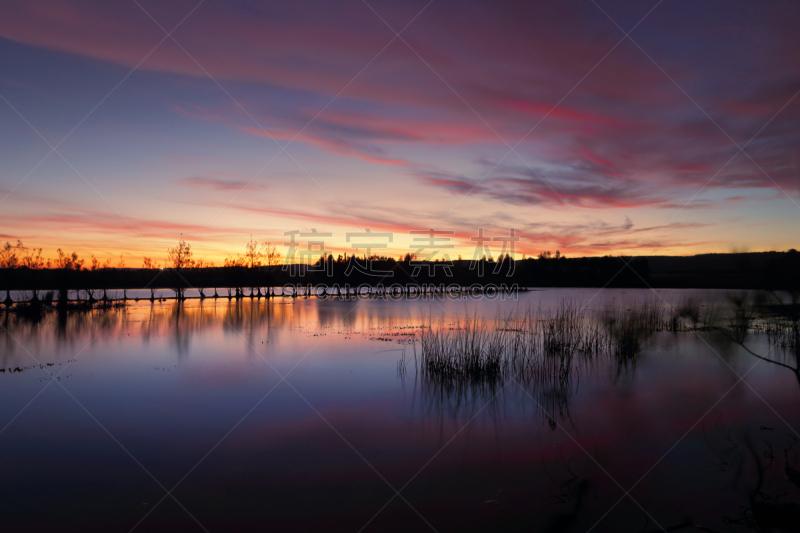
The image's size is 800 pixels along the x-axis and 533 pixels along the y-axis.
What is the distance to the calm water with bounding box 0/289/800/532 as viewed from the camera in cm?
397

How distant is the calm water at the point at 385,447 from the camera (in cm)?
397

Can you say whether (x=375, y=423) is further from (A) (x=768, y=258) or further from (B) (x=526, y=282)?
(B) (x=526, y=282)

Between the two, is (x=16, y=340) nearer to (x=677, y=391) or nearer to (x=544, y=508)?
(x=544, y=508)

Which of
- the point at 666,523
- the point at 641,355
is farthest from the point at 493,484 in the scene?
the point at 641,355

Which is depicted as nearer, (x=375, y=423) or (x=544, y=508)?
(x=544, y=508)

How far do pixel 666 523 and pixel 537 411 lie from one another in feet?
10.5

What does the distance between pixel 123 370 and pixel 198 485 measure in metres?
6.88

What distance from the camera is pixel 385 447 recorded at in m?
5.64

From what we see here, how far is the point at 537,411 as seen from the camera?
695 centimetres

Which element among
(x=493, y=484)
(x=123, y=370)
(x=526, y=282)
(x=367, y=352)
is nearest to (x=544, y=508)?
(x=493, y=484)

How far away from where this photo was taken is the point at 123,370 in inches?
395

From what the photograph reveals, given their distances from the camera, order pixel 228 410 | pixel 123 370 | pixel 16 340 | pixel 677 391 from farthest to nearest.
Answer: pixel 16 340, pixel 123 370, pixel 677 391, pixel 228 410

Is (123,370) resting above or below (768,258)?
below

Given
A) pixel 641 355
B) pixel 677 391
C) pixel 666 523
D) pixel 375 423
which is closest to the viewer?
pixel 666 523
